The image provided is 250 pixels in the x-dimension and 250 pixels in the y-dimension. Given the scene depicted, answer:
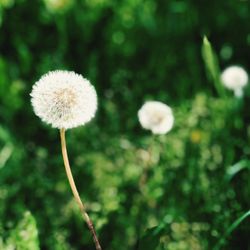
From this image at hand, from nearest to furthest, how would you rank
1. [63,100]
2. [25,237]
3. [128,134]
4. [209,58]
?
[63,100], [25,237], [209,58], [128,134]

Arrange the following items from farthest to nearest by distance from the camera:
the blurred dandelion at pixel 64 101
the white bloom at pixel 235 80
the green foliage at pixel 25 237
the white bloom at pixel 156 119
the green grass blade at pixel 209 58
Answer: the white bloom at pixel 235 80
the white bloom at pixel 156 119
the green grass blade at pixel 209 58
the green foliage at pixel 25 237
the blurred dandelion at pixel 64 101

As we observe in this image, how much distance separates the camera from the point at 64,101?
1.53 m

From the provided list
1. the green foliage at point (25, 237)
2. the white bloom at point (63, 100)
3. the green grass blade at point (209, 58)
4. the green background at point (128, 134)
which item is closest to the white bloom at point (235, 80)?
the green background at point (128, 134)

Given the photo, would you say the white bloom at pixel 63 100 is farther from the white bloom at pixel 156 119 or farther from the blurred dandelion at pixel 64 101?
the white bloom at pixel 156 119

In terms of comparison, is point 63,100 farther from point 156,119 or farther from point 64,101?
point 156,119

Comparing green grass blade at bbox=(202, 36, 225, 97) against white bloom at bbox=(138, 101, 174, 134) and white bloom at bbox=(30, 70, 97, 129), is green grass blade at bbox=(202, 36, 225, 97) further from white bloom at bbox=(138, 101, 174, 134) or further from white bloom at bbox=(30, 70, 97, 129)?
white bloom at bbox=(30, 70, 97, 129)

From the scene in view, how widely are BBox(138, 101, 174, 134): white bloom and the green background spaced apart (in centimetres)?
17

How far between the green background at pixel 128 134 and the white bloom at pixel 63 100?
17.1 inches

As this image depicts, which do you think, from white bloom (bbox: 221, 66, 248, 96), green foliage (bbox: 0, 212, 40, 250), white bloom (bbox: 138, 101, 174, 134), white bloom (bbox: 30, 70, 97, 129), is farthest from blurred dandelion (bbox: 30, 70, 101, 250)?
white bloom (bbox: 221, 66, 248, 96)

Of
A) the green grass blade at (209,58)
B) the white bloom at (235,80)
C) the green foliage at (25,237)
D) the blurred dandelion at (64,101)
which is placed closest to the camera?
the blurred dandelion at (64,101)

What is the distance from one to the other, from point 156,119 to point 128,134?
53 centimetres

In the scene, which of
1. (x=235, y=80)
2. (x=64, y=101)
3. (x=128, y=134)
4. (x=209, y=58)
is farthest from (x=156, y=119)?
(x=235, y=80)

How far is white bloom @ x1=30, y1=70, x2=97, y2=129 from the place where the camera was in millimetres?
1496

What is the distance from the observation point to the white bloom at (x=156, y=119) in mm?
2062
